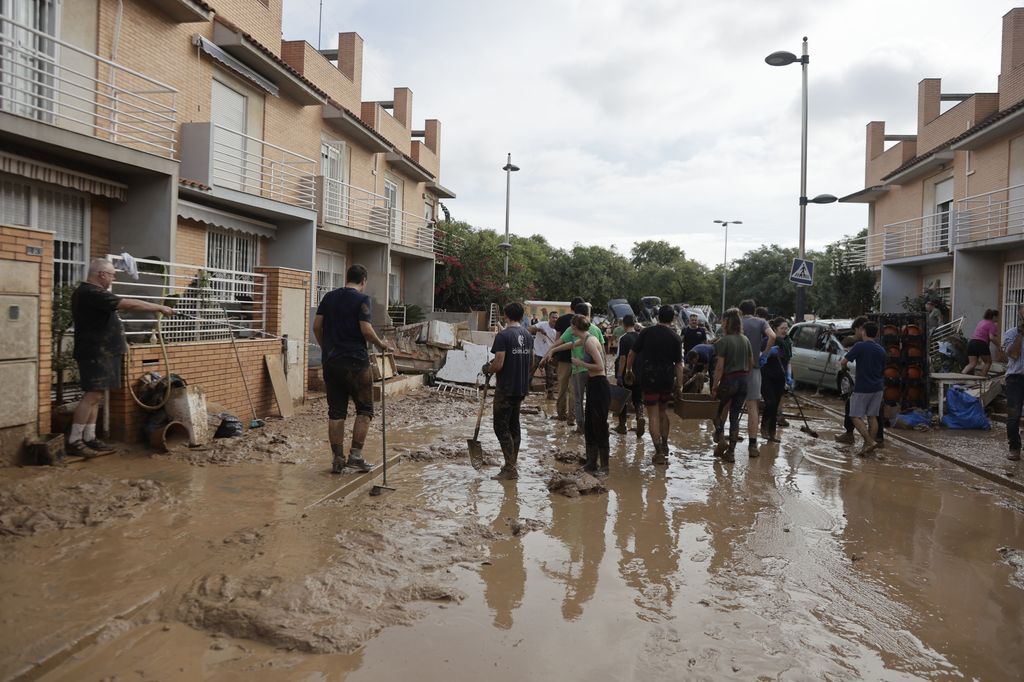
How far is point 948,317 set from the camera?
63.5ft

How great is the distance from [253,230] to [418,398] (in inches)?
223

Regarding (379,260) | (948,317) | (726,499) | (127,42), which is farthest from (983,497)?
(379,260)

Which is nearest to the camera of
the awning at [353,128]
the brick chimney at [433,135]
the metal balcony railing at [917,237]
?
the awning at [353,128]

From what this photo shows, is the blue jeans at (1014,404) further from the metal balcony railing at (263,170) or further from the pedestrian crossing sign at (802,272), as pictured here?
the metal balcony railing at (263,170)

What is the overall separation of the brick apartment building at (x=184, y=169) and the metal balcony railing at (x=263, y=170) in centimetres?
5

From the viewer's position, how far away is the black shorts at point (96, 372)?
6266mm

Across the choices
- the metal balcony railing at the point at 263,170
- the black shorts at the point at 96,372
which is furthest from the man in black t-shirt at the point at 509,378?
the metal balcony railing at the point at 263,170

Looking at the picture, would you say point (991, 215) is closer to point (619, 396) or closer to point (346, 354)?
point (619, 396)

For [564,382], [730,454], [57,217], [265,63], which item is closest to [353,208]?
[265,63]

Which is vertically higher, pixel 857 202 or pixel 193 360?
pixel 857 202

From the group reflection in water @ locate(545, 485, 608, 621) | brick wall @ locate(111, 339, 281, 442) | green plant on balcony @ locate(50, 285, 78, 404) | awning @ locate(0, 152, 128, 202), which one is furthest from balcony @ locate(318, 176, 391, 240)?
reflection in water @ locate(545, 485, 608, 621)

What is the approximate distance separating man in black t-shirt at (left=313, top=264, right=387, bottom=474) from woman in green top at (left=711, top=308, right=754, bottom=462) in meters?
4.24

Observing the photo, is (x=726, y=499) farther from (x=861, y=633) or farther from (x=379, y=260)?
(x=379, y=260)

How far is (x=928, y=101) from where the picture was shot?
24.2m
